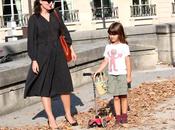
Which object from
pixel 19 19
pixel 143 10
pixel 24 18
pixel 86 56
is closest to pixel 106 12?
pixel 143 10

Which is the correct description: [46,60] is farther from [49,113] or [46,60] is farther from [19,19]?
[19,19]

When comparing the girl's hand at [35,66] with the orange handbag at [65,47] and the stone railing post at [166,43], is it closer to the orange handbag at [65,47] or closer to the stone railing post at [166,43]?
the orange handbag at [65,47]

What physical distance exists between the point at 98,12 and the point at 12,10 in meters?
5.87

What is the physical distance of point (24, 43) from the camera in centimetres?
1319

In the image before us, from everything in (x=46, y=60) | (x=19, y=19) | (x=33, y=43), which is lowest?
(x=19, y=19)

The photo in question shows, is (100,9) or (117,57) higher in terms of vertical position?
(100,9)

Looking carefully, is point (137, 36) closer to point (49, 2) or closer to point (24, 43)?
point (24, 43)

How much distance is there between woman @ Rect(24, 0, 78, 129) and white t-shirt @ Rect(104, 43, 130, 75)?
0.66 metres

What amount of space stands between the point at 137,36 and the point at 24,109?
25.3 ft

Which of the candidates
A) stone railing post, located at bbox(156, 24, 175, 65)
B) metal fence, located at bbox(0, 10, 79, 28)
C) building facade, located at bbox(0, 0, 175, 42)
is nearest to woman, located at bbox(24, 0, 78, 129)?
stone railing post, located at bbox(156, 24, 175, 65)

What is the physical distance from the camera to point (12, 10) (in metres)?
36.9

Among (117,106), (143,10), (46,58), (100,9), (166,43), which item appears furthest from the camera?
(143,10)

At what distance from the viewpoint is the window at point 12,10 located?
3647 centimetres

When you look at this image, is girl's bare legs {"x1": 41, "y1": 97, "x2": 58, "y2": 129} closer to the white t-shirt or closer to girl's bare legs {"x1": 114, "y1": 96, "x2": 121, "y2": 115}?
girl's bare legs {"x1": 114, "y1": 96, "x2": 121, "y2": 115}
